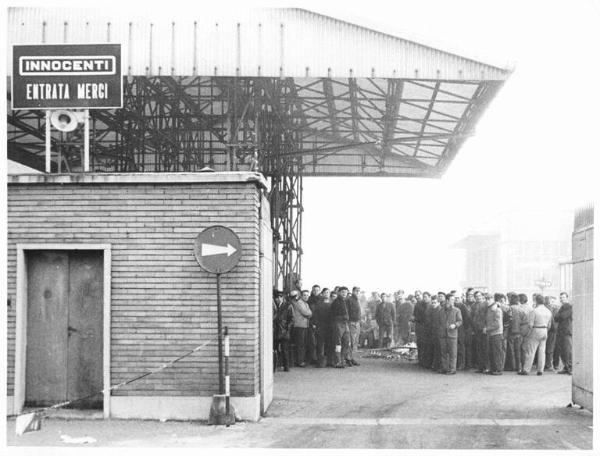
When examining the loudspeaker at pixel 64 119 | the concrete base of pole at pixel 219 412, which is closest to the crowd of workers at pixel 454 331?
the concrete base of pole at pixel 219 412

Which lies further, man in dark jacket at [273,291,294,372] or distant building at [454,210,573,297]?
distant building at [454,210,573,297]

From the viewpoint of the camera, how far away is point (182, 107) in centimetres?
2452

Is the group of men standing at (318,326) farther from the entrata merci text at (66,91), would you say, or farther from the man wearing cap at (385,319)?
the entrata merci text at (66,91)

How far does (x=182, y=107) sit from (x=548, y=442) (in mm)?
17563

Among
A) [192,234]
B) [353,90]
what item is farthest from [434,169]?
[192,234]

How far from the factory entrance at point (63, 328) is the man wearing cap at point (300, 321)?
7967 mm

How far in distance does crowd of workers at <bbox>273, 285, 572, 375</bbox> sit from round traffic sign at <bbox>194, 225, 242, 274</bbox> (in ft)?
23.4

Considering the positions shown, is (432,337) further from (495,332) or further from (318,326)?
(318,326)

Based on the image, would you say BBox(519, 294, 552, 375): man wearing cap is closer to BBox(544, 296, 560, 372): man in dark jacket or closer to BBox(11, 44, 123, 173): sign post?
BBox(544, 296, 560, 372): man in dark jacket

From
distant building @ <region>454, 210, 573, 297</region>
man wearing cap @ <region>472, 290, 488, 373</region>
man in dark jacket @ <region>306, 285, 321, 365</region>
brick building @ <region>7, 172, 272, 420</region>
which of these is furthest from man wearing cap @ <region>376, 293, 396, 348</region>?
distant building @ <region>454, 210, 573, 297</region>

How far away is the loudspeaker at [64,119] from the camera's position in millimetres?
11516

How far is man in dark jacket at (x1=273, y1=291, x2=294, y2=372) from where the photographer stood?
17844 mm

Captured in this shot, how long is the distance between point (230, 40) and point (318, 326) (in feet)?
24.9

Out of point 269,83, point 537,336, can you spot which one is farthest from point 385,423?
point 269,83
